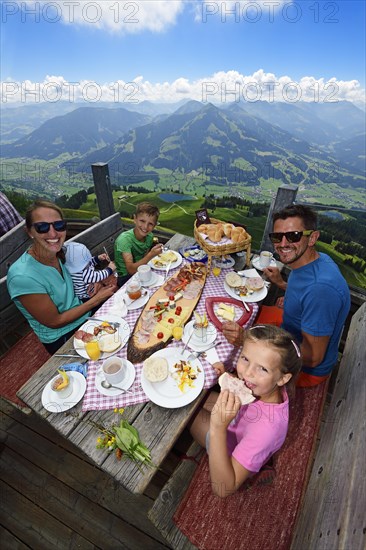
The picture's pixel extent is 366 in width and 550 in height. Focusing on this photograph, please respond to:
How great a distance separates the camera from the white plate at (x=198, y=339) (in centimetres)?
263

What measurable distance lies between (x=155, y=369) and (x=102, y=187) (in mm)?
4810

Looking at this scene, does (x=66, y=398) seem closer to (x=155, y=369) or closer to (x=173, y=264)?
(x=155, y=369)

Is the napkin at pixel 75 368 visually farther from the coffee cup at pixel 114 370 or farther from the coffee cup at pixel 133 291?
the coffee cup at pixel 133 291

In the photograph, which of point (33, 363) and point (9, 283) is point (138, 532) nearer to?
point (33, 363)

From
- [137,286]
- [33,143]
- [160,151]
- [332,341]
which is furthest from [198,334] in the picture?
[33,143]

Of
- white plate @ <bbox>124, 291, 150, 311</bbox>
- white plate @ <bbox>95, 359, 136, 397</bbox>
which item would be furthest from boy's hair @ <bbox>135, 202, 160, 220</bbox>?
white plate @ <bbox>95, 359, 136, 397</bbox>

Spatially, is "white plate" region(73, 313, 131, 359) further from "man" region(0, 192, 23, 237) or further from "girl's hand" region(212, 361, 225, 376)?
"man" region(0, 192, 23, 237)

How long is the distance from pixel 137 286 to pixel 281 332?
1902 millimetres

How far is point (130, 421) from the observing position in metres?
2.06

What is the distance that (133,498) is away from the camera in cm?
298

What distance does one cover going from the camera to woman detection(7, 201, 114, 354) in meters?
2.85

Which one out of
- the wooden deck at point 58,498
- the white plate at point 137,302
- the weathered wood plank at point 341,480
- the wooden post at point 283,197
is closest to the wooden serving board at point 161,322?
the white plate at point 137,302

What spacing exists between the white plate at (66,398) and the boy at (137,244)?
230 centimetres

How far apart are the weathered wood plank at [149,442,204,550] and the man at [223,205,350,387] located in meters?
1.35
